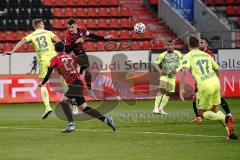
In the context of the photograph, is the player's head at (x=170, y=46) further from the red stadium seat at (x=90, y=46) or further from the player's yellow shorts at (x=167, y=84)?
the red stadium seat at (x=90, y=46)

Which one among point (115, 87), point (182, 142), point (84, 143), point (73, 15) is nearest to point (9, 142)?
point (84, 143)

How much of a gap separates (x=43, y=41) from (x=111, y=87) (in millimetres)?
8898

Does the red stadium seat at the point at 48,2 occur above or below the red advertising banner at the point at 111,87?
above

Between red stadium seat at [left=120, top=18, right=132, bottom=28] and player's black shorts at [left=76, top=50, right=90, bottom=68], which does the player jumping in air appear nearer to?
player's black shorts at [left=76, top=50, right=90, bottom=68]

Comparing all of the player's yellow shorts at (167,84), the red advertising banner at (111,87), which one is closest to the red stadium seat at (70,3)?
the red advertising banner at (111,87)

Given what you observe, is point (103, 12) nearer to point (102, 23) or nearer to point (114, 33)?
point (102, 23)

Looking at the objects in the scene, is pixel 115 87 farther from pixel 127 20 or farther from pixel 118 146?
pixel 118 146

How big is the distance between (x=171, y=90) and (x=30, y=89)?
281 inches

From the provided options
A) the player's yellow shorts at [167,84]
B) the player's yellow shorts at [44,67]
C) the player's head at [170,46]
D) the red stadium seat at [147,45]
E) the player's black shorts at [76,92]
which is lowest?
the player's yellow shorts at [167,84]

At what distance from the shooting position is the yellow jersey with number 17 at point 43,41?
18156 mm

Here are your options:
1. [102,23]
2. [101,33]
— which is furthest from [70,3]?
[101,33]

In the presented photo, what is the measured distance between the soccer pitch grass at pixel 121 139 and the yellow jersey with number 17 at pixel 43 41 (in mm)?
1711

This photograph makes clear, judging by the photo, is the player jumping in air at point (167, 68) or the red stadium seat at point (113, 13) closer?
the player jumping in air at point (167, 68)

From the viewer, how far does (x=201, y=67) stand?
1364 cm
